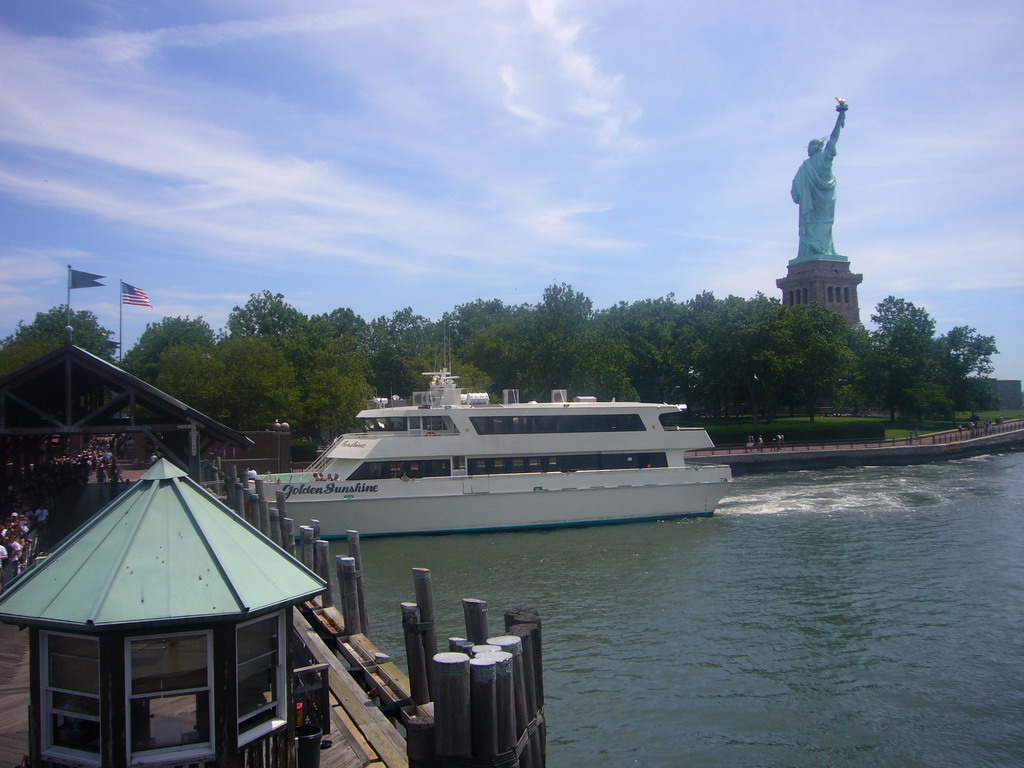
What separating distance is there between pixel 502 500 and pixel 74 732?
70.3 feet

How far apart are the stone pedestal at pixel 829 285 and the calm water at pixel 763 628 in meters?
58.3

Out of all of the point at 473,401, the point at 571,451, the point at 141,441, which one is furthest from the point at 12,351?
the point at 571,451

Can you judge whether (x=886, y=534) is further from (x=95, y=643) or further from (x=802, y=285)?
(x=802, y=285)

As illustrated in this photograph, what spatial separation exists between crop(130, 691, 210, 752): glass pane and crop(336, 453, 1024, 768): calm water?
253 inches

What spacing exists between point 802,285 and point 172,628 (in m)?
86.8

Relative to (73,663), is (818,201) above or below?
above

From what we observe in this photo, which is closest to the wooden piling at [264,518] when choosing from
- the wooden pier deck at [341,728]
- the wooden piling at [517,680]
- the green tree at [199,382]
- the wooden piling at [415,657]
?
the wooden pier deck at [341,728]

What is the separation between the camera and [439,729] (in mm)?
6023

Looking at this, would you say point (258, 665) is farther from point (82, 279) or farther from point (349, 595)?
point (82, 279)

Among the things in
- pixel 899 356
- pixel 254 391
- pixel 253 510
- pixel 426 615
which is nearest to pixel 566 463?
pixel 253 510

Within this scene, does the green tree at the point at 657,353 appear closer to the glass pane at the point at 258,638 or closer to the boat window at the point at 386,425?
the boat window at the point at 386,425

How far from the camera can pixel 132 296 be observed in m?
28.6

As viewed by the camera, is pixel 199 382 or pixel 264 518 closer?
pixel 264 518

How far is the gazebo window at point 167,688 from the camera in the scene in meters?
4.88
